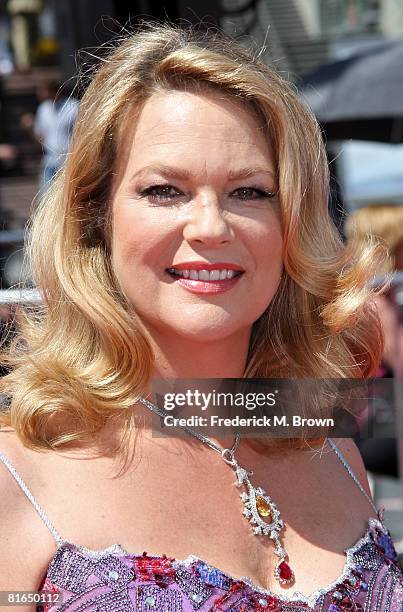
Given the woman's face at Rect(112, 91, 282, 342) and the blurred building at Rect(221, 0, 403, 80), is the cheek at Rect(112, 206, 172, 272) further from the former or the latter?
the blurred building at Rect(221, 0, 403, 80)

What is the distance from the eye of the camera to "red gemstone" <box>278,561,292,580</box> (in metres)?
1.88

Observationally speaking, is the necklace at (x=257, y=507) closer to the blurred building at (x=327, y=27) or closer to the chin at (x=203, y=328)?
the chin at (x=203, y=328)

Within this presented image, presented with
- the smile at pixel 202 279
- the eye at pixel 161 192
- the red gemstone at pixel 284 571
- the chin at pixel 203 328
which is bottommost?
the red gemstone at pixel 284 571

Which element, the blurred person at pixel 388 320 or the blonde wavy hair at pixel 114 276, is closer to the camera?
the blonde wavy hair at pixel 114 276

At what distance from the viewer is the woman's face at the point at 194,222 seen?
187 centimetres

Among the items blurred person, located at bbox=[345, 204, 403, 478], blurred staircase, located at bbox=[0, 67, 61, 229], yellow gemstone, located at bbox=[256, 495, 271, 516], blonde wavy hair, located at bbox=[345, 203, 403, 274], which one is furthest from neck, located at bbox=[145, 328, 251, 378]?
blurred staircase, located at bbox=[0, 67, 61, 229]

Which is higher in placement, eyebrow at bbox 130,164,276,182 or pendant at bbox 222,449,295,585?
eyebrow at bbox 130,164,276,182

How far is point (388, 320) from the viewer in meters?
3.78

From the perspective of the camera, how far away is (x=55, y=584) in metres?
1.69

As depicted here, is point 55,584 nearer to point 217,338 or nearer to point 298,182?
point 217,338

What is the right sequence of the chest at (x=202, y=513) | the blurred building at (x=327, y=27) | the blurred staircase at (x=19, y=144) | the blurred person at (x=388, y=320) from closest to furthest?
the chest at (x=202, y=513), the blurred person at (x=388, y=320), the blurred staircase at (x=19, y=144), the blurred building at (x=327, y=27)

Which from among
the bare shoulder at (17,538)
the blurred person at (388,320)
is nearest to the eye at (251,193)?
the blurred person at (388,320)

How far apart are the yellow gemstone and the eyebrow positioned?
2.21 ft

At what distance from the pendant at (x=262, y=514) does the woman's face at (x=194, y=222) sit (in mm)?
321
